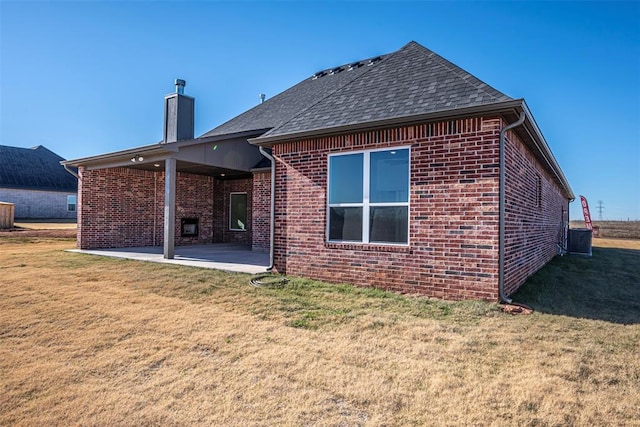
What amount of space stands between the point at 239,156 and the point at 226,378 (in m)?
9.92

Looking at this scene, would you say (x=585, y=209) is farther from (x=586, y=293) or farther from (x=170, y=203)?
(x=170, y=203)

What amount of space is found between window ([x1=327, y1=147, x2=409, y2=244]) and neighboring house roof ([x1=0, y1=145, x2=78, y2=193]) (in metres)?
37.2

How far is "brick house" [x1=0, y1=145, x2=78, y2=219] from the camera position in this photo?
1287 inches

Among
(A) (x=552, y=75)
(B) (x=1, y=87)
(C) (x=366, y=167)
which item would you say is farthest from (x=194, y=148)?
(A) (x=552, y=75)

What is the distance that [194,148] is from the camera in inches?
420

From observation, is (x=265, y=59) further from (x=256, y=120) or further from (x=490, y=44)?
(x=490, y=44)

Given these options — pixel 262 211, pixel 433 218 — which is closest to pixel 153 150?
pixel 262 211

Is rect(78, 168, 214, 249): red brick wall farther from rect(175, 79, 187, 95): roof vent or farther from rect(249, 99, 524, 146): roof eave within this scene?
rect(249, 99, 524, 146): roof eave

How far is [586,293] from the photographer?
21.1 feet

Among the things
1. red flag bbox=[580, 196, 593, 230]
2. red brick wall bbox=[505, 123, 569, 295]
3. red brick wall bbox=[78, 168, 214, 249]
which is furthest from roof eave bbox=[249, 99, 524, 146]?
red flag bbox=[580, 196, 593, 230]

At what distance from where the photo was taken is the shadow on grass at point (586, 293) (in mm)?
5152

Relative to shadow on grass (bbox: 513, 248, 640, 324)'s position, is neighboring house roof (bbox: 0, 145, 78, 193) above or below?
above

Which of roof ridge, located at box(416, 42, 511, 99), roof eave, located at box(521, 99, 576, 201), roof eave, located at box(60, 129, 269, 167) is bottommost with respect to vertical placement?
roof eave, located at box(521, 99, 576, 201)

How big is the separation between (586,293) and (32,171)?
43540mm
